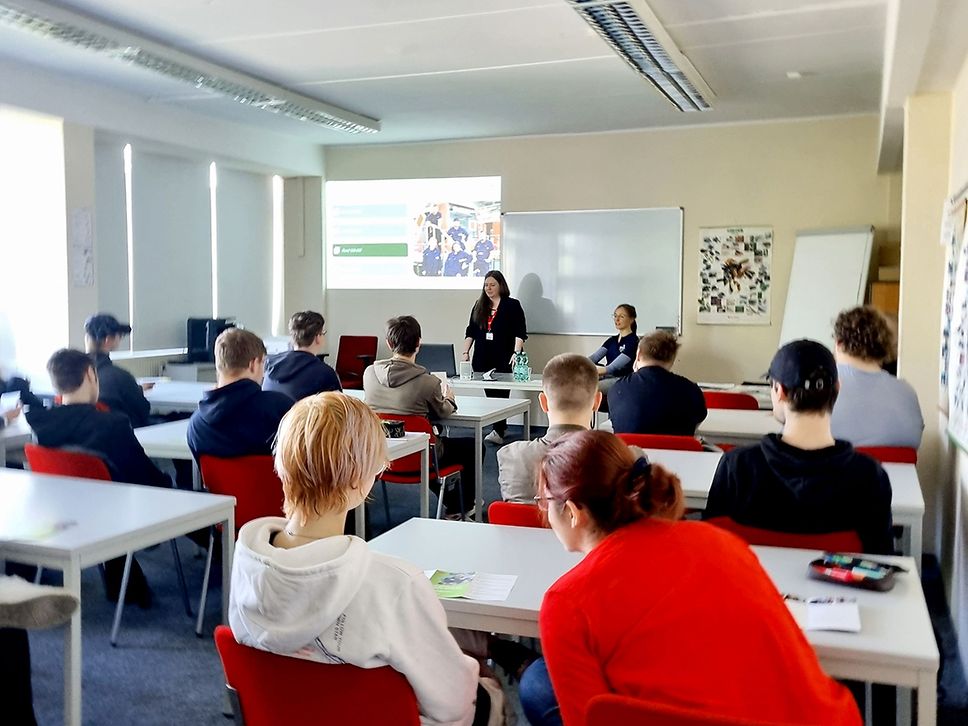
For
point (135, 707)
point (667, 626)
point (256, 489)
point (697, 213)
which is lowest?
point (135, 707)

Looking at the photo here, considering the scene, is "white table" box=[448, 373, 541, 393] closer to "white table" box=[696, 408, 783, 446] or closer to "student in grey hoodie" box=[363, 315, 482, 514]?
"student in grey hoodie" box=[363, 315, 482, 514]

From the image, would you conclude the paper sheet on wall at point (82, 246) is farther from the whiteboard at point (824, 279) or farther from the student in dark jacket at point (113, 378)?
the whiteboard at point (824, 279)

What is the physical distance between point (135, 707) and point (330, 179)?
6.96m

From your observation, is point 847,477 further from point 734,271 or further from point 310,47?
point 734,271

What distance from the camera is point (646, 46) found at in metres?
5.00

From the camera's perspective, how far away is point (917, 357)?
5.01 metres

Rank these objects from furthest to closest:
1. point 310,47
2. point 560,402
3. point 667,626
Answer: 1. point 310,47
2. point 560,402
3. point 667,626

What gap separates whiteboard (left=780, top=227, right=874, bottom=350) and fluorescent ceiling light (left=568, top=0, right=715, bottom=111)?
161cm

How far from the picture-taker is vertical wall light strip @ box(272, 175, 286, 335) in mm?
9195

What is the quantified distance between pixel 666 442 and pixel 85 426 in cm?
235

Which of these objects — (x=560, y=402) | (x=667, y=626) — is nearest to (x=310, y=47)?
(x=560, y=402)

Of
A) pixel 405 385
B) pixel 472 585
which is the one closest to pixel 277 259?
pixel 405 385

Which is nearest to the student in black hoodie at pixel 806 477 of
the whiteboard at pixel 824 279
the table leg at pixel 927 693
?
the table leg at pixel 927 693

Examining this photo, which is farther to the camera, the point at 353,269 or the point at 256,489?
the point at 353,269
